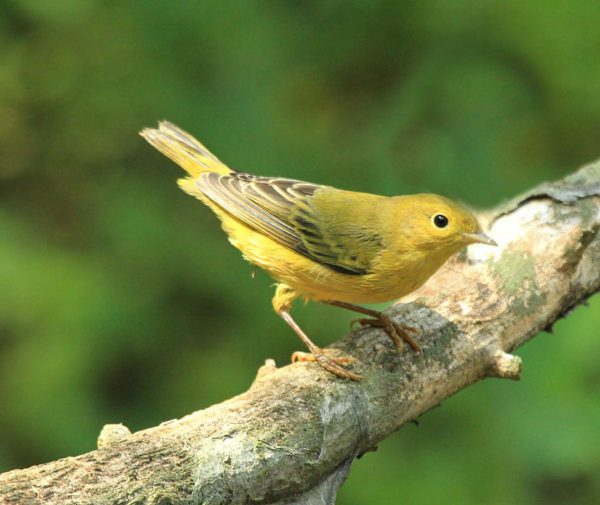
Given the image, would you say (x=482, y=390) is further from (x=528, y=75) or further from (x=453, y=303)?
(x=528, y=75)

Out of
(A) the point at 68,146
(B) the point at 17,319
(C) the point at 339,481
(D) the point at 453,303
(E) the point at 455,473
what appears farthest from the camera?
(A) the point at 68,146

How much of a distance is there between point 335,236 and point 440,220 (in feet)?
1.99

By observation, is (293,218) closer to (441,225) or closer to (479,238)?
(441,225)

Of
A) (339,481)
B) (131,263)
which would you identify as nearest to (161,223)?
(131,263)

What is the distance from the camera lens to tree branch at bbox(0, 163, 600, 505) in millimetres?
3086

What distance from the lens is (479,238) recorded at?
4281 mm

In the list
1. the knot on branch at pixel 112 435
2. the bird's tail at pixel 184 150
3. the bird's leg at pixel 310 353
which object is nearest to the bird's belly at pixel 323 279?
the bird's leg at pixel 310 353

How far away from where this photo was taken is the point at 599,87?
20.1 feet

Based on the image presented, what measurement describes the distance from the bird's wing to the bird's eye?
1.18ft

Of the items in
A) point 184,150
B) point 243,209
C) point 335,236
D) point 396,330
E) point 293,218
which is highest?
point 184,150

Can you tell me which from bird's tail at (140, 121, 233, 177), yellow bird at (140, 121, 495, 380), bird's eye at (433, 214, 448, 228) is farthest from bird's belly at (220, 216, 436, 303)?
bird's tail at (140, 121, 233, 177)

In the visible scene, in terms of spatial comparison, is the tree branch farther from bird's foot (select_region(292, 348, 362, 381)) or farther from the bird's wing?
the bird's wing

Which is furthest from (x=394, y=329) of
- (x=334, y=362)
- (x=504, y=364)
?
(x=504, y=364)

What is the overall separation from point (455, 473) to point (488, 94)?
9.23 ft
